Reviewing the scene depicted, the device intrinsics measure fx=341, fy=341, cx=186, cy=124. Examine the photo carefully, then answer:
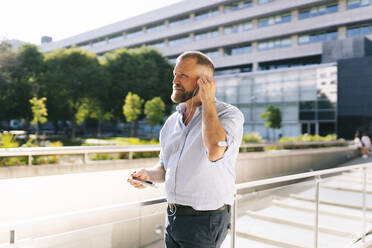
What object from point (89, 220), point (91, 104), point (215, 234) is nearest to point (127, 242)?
point (89, 220)

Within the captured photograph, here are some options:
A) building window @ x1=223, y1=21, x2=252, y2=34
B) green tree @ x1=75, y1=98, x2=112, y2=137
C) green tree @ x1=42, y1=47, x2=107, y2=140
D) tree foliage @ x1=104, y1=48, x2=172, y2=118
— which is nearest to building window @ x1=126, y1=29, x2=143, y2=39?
building window @ x1=223, y1=21, x2=252, y2=34

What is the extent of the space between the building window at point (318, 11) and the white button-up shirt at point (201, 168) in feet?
134

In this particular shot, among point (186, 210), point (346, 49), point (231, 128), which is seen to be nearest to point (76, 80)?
point (346, 49)

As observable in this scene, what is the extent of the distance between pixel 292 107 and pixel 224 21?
57.9 feet

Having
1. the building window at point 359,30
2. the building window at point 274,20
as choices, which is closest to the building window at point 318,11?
the building window at point 274,20

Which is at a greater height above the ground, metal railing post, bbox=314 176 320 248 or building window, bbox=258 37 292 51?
building window, bbox=258 37 292 51

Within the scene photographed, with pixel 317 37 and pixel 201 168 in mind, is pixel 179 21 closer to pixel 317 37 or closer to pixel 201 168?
pixel 317 37

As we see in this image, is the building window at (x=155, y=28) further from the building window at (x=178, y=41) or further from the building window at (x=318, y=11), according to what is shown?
the building window at (x=318, y=11)

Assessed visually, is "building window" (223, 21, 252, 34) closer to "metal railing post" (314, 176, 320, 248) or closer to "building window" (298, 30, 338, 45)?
"building window" (298, 30, 338, 45)

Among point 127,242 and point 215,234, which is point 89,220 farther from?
point 215,234

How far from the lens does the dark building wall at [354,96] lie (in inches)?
1143

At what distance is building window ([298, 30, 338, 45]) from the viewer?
125 feet

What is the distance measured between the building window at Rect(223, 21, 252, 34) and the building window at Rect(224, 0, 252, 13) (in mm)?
2067

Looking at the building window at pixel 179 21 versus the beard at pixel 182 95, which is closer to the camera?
the beard at pixel 182 95
